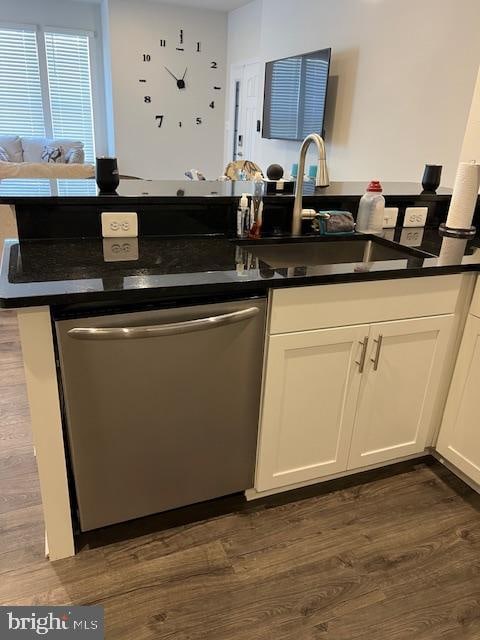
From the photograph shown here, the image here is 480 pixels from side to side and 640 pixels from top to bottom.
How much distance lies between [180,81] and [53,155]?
2.08 m

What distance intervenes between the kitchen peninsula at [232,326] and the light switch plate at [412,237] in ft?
0.05

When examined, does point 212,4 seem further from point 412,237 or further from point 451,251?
point 451,251

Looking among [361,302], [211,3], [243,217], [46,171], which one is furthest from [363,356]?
[211,3]

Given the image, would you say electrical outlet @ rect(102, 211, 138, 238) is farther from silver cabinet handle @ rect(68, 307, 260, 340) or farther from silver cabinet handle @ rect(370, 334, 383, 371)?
silver cabinet handle @ rect(370, 334, 383, 371)

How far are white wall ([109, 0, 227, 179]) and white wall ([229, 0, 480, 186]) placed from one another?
2.02m

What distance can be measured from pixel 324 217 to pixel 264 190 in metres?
0.30

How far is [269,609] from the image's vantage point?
4.61ft

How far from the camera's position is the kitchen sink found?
1.91 metres

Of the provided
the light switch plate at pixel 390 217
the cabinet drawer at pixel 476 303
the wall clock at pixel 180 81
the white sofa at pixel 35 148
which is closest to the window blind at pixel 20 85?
the white sofa at pixel 35 148

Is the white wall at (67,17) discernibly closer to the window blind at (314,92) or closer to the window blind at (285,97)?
the window blind at (285,97)

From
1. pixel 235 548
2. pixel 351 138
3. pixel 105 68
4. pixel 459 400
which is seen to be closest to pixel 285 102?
pixel 351 138

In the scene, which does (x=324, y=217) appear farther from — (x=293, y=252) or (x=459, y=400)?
(x=459, y=400)

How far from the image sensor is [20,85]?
22.6 ft

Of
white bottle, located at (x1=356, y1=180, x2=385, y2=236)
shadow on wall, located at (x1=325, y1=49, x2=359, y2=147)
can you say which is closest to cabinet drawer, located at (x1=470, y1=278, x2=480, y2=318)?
white bottle, located at (x1=356, y1=180, x2=385, y2=236)
